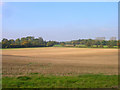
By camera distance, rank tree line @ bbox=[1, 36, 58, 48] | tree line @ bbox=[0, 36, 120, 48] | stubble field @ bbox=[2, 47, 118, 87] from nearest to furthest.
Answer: stubble field @ bbox=[2, 47, 118, 87], tree line @ bbox=[1, 36, 58, 48], tree line @ bbox=[0, 36, 120, 48]

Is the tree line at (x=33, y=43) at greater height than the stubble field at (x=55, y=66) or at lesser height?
greater

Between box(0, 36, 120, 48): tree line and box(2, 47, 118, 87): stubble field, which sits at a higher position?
box(0, 36, 120, 48): tree line

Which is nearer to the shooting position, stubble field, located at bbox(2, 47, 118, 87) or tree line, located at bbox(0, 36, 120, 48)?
stubble field, located at bbox(2, 47, 118, 87)

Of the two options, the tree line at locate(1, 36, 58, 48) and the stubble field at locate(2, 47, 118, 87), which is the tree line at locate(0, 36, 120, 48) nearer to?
the tree line at locate(1, 36, 58, 48)

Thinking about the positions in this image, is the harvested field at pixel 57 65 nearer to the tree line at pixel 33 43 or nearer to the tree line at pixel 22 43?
the tree line at pixel 33 43

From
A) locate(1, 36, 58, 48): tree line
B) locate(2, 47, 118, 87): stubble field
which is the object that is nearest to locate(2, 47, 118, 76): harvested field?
locate(2, 47, 118, 87): stubble field

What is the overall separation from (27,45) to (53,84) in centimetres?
8007

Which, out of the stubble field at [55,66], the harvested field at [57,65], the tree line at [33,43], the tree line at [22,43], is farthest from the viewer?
the tree line at [33,43]

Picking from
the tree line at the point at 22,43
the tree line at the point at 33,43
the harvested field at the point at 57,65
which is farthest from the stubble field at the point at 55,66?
the tree line at the point at 22,43

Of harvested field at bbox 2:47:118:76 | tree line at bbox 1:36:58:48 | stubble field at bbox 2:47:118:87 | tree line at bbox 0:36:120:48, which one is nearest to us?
stubble field at bbox 2:47:118:87

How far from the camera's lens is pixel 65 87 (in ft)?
24.2

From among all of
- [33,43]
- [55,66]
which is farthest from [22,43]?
[55,66]

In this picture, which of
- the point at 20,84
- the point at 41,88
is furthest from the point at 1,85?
the point at 41,88

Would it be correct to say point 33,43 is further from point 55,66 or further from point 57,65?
point 55,66
